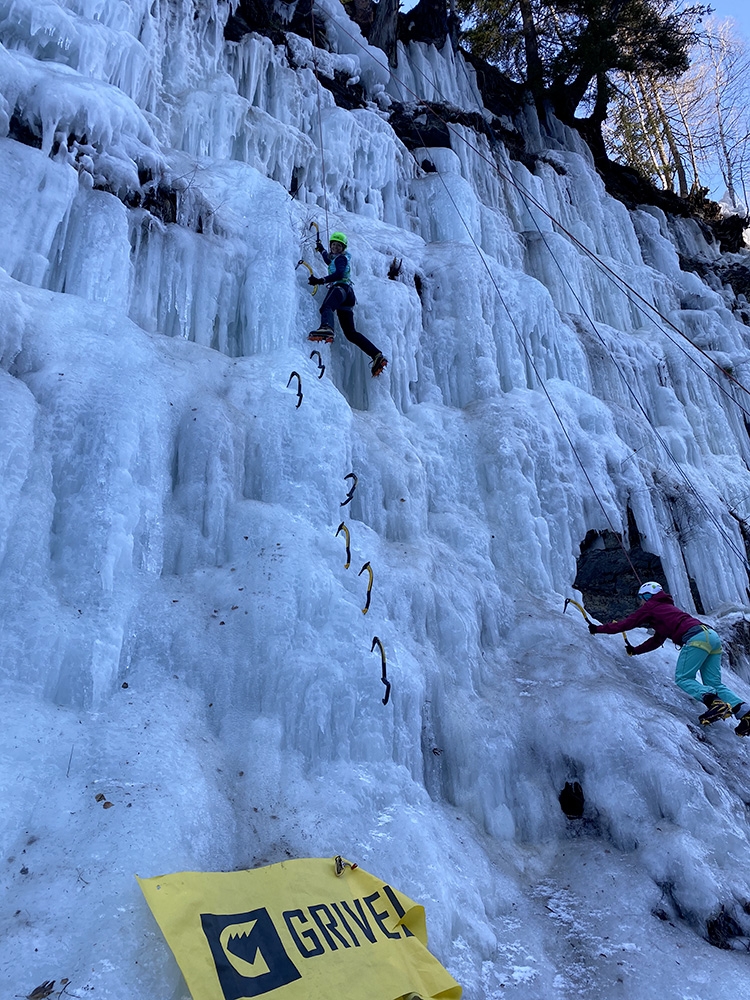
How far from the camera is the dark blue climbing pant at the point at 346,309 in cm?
761

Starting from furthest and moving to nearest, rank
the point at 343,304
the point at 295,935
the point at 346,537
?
the point at 343,304 → the point at 346,537 → the point at 295,935

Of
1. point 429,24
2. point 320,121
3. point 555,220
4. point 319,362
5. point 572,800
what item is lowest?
point 572,800

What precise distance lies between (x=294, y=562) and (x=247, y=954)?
2671 mm

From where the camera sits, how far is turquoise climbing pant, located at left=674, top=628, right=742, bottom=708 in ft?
19.5

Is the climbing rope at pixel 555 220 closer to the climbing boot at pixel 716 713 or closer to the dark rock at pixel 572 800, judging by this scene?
the climbing boot at pixel 716 713

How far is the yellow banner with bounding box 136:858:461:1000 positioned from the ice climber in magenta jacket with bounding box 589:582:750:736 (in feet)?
10.7

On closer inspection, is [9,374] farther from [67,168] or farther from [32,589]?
[67,168]

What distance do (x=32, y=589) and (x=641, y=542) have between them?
20.8 feet

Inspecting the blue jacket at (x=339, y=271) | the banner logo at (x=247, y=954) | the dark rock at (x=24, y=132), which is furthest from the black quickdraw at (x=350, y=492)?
the dark rock at (x=24, y=132)

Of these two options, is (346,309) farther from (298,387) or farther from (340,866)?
(340,866)

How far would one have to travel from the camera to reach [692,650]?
6012mm

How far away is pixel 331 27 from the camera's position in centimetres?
1284

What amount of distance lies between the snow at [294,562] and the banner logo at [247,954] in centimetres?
20

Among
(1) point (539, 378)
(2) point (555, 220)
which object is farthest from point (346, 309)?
(2) point (555, 220)
